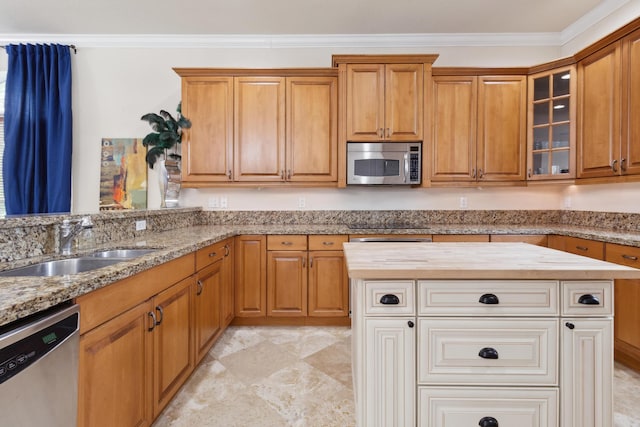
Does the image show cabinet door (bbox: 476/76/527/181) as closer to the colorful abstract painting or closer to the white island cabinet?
the white island cabinet

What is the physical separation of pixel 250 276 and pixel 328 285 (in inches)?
28.9

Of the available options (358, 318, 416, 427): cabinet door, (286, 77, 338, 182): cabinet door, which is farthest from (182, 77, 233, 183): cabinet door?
(358, 318, 416, 427): cabinet door

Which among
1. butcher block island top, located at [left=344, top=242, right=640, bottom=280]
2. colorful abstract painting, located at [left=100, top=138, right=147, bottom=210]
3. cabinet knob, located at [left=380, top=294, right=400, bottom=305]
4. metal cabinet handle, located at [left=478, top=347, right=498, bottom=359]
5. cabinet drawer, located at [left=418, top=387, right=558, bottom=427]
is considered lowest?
cabinet drawer, located at [left=418, top=387, right=558, bottom=427]

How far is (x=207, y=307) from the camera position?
7.23 feet

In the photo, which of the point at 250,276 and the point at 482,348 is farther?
the point at 250,276

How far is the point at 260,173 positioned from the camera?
3148mm

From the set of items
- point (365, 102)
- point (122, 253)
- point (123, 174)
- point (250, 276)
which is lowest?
point (250, 276)

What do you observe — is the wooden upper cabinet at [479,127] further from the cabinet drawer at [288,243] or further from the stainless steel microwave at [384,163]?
the cabinet drawer at [288,243]

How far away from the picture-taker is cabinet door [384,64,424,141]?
3.00 meters

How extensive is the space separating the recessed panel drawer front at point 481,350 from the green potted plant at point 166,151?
2828 millimetres

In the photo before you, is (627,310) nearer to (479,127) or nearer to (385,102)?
(479,127)

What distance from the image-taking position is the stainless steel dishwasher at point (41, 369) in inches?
30.8

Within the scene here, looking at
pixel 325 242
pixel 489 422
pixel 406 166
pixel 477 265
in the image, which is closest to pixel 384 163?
pixel 406 166

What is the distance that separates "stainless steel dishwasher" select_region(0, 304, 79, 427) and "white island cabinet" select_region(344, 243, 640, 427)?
1003 mm
